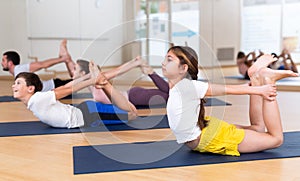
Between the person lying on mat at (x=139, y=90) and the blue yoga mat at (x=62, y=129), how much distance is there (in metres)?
0.19

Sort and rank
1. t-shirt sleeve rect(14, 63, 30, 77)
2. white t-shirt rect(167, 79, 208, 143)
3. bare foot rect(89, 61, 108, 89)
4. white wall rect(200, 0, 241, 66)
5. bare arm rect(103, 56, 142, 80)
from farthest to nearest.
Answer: white wall rect(200, 0, 241, 66)
t-shirt sleeve rect(14, 63, 30, 77)
bare arm rect(103, 56, 142, 80)
bare foot rect(89, 61, 108, 89)
white t-shirt rect(167, 79, 208, 143)

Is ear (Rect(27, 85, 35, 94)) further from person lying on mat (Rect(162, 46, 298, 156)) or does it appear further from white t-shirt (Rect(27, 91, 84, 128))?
person lying on mat (Rect(162, 46, 298, 156))

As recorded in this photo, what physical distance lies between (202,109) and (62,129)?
1.28 metres

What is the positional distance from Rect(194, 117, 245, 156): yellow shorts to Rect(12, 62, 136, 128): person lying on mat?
905 mm

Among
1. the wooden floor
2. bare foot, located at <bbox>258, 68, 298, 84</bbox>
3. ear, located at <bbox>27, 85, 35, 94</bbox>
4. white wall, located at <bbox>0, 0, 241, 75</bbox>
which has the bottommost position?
the wooden floor

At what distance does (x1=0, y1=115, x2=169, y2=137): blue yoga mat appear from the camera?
2760 mm

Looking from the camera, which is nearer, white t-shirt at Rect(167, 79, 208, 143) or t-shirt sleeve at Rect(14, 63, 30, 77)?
white t-shirt at Rect(167, 79, 208, 143)

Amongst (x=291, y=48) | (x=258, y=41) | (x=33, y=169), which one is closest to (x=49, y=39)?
(x=258, y=41)

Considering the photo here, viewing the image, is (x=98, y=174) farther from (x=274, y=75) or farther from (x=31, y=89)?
(x=31, y=89)

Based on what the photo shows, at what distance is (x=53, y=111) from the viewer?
279 cm

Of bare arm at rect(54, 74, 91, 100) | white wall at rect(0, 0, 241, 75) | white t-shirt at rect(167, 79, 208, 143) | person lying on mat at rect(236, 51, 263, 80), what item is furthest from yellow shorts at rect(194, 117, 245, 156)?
person lying on mat at rect(236, 51, 263, 80)

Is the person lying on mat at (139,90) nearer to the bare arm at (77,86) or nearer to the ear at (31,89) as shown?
the bare arm at (77,86)

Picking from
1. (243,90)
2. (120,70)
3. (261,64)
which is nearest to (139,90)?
(120,70)

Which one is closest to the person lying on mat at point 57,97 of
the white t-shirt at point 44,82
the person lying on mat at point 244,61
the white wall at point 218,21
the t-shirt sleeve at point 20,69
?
the white t-shirt at point 44,82
